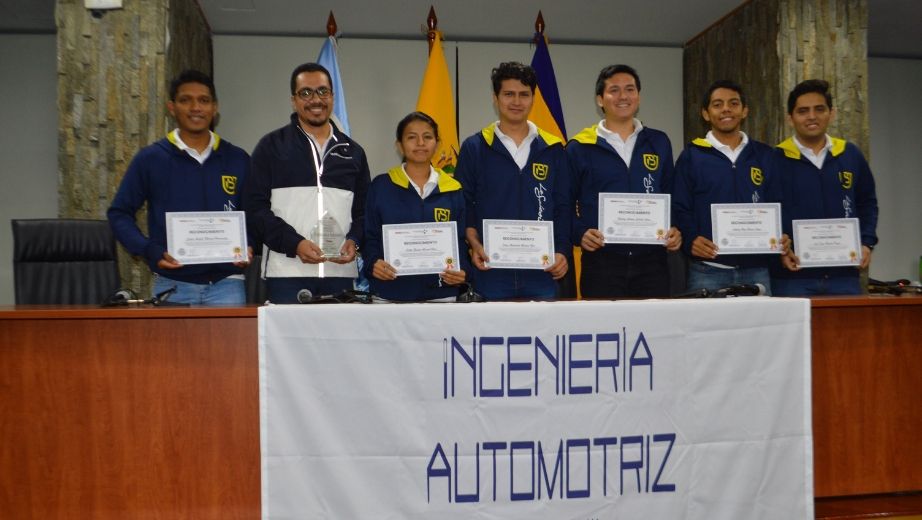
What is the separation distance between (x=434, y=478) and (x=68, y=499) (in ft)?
3.67

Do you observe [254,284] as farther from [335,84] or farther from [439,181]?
[335,84]

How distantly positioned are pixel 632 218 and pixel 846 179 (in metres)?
1.20

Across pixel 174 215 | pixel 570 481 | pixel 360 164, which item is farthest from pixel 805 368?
pixel 174 215

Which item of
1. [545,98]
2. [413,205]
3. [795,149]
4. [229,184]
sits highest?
[545,98]

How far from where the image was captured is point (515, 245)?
2.87m

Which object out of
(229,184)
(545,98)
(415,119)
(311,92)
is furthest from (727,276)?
(545,98)

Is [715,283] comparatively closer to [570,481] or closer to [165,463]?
[570,481]

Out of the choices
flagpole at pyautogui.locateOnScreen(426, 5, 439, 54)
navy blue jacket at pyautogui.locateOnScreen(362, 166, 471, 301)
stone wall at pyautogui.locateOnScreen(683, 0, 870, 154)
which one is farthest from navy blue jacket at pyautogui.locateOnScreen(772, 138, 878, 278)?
flagpole at pyautogui.locateOnScreen(426, 5, 439, 54)

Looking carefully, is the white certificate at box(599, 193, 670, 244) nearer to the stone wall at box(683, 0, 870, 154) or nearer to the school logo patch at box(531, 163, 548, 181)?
the school logo patch at box(531, 163, 548, 181)

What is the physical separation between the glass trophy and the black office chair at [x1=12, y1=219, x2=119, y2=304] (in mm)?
1272

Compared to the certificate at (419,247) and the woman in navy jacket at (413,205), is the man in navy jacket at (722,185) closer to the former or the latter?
the woman in navy jacket at (413,205)

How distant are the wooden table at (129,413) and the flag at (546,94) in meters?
3.92

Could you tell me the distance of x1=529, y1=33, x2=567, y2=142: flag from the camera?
5625 millimetres

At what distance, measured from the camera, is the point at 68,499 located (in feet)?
6.93
